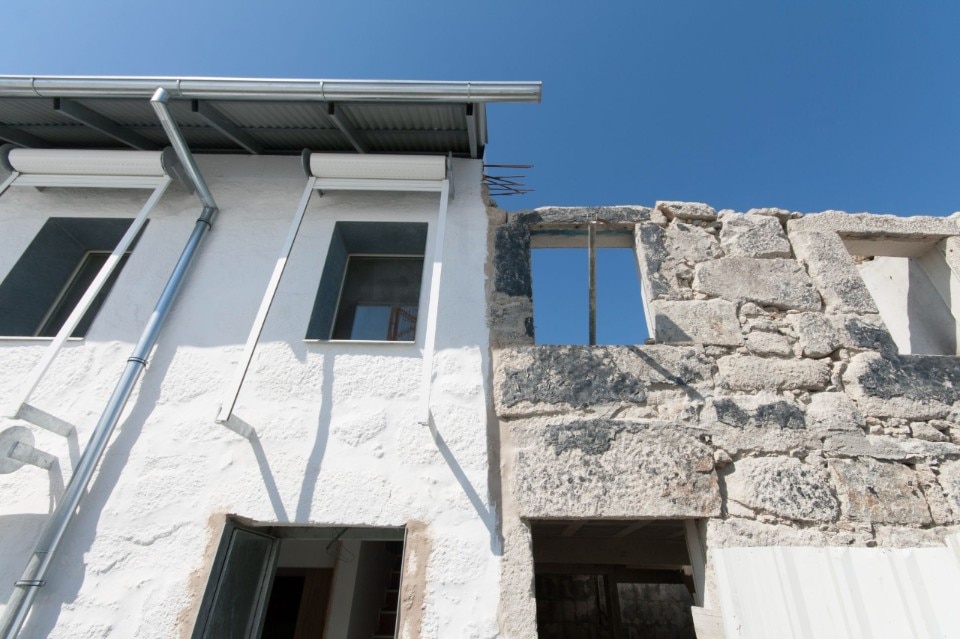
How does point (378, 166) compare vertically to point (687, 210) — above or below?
above

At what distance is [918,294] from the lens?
3.55m

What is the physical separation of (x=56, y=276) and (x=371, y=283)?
91.4 inches

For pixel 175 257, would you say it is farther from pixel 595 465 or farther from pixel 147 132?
pixel 595 465

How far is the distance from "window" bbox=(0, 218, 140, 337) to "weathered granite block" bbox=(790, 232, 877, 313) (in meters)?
4.89

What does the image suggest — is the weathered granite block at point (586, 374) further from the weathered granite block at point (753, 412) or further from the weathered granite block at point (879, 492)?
the weathered granite block at point (879, 492)

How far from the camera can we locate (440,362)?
2.87m

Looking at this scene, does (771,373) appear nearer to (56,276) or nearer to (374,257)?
(374,257)

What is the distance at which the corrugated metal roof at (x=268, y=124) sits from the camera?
130 inches

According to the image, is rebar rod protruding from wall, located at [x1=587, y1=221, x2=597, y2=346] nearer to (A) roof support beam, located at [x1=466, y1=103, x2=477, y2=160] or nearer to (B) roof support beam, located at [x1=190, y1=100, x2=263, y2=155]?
(A) roof support beam, located at [x1=466, y1=103, x2=477, y2=160]

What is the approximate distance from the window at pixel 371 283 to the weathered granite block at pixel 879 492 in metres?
2.55

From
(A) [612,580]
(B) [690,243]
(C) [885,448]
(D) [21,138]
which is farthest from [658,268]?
(A) [612,580]

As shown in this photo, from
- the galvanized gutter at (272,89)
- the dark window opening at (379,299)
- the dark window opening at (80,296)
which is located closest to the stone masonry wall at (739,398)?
the dark window opening at (379,299)

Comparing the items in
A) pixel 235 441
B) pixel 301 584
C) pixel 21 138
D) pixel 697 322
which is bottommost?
pixel 301 584

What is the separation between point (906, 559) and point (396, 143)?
12.5 ft
